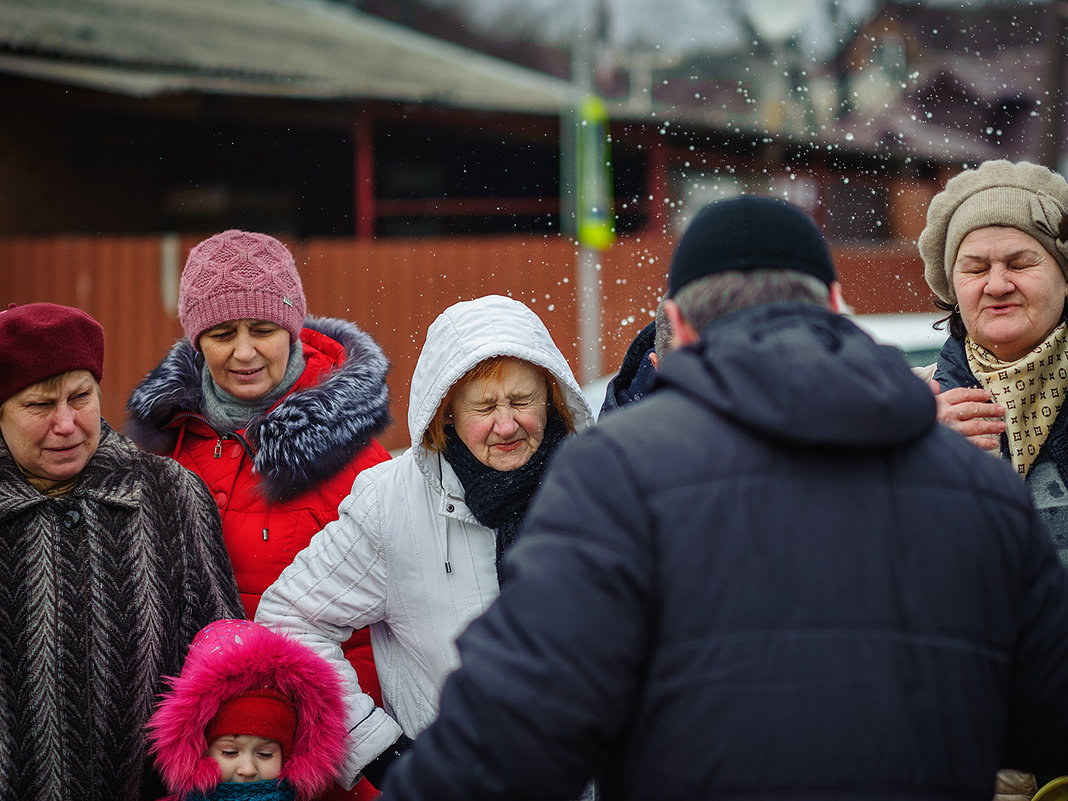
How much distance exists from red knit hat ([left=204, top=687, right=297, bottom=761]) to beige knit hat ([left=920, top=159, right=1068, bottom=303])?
1.66 m

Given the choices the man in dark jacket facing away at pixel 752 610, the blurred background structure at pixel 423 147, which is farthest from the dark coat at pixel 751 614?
the blurred background structure at pixel 423 147

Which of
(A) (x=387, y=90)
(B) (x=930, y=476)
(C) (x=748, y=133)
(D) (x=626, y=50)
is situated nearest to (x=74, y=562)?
(B) (x=930, y=476)

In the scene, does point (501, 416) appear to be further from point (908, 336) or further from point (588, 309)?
point (588, 309)

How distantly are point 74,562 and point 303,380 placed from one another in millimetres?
782

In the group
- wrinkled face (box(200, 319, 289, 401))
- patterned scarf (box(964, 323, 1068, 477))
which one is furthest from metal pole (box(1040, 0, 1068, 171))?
wrinkled face (box(200, 319, 289, 401))

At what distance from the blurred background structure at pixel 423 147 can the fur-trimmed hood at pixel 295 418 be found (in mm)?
2541

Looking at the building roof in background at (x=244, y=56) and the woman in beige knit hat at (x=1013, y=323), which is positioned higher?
the building roof in background at (x=244, y=56)

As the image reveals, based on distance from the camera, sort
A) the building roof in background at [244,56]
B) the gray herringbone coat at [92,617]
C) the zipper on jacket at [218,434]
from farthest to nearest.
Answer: the building roof in background at [244,56], the zipper on jacket at [218,434], the gray herringbone coat at [92,617]

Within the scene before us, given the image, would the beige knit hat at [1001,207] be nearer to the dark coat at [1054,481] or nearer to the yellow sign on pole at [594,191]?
the dark coat at [1054,481]

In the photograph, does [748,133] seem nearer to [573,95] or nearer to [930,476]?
[573,95]

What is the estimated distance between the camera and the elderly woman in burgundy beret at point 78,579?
2.17 metres

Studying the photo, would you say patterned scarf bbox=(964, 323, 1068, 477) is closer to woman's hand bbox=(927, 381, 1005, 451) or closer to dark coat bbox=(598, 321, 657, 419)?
woman's hand bbox=(927, 381, 1005, 451)

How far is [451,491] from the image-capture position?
7.45 feet

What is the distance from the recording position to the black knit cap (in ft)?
4.28
